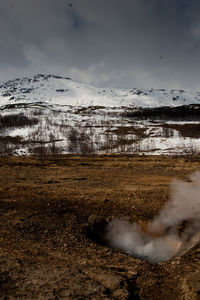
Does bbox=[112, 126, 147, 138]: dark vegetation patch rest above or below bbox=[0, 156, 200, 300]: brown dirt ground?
above

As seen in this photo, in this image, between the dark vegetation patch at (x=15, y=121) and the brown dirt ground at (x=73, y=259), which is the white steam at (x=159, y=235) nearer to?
the brown dirt ground at (x=73, y=259)

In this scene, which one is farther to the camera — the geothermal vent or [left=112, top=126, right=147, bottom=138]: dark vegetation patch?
[left=112, top=126, right=147, bottom=138]: dark vegetation patch

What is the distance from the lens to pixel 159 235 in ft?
19.4

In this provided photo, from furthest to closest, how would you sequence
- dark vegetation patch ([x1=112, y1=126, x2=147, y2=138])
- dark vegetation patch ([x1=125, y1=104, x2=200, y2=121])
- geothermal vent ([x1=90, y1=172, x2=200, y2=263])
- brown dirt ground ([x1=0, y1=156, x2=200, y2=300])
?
1. dark vegetation patch ([x1=125, y1=104, x2=200, y2=121])
2. dark vegetation patch ([x1=112, y1=126, x2=147, y2=138])
3. geothermal vent ([x1=90, y1=172, x2=200, y2=263])
4. brown dirt ground ([x1=0, y1=156, x2=200, y2=300])

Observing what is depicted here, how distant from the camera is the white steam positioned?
5.52 m

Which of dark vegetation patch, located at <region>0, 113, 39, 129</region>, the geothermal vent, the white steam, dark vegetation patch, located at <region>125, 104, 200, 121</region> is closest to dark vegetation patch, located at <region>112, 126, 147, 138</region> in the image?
dark vegetation patch, located at <region>0, 113, 39, 129</region>

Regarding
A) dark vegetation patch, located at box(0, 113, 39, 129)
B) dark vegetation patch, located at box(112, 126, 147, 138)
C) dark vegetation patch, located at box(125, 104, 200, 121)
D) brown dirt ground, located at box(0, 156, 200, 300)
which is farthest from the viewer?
dark vegetation patch, located at box(125, 104, 200, 121)

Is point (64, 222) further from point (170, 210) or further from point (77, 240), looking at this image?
point (170, 210)

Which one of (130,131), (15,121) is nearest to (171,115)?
(130,131)

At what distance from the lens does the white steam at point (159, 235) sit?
552 centimetres

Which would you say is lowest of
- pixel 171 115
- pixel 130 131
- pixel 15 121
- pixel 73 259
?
pixel 73 259

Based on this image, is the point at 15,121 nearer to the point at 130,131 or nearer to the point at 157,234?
the point at 130,131

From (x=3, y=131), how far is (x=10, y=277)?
9365 cm

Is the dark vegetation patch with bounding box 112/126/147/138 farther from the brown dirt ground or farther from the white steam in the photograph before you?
the brown dirt ground
